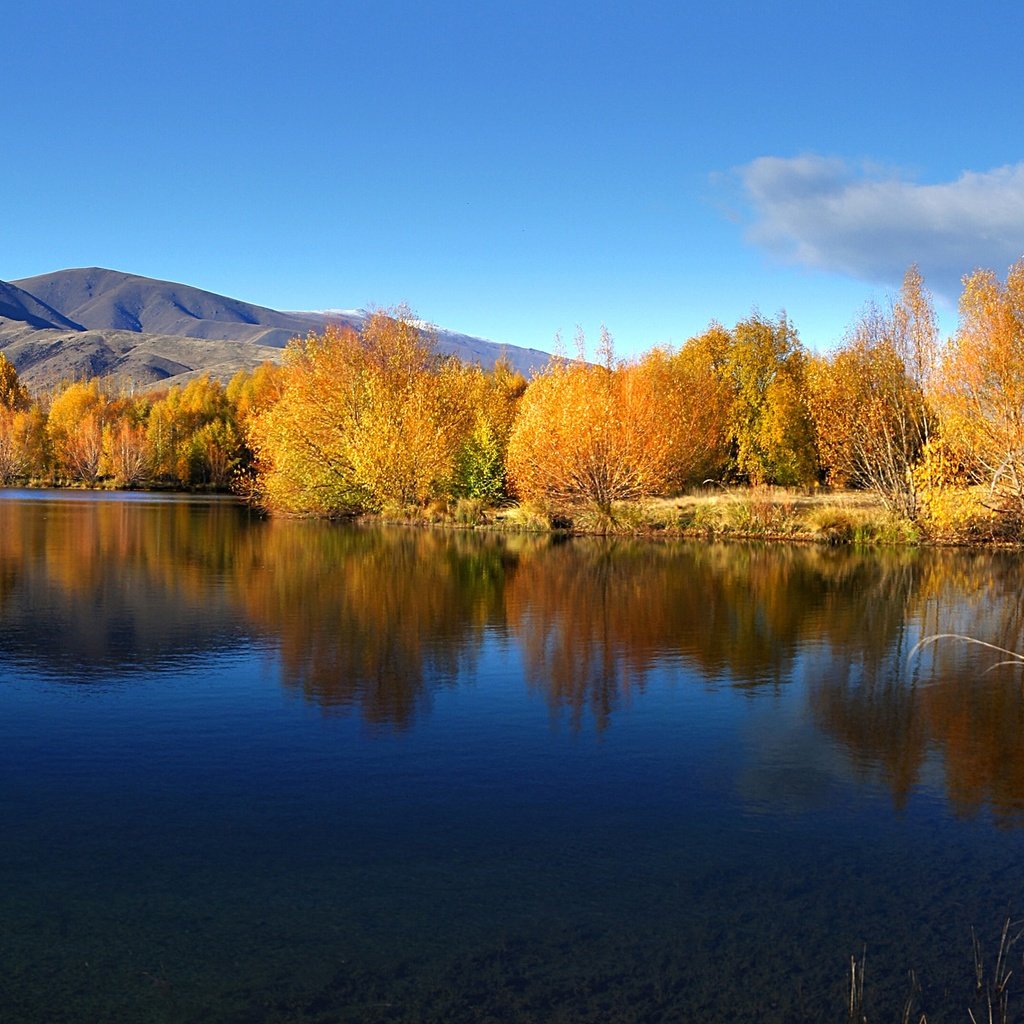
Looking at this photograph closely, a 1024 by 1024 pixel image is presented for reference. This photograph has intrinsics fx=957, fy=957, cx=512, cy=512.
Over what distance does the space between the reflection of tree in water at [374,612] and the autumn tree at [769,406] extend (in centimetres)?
2755

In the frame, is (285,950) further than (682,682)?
No

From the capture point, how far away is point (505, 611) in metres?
20.3

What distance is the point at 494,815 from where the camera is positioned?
8.61 meters

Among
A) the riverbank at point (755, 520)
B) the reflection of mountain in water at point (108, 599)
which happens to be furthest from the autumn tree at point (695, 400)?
the reflection of mountain in water at point (108, 599)

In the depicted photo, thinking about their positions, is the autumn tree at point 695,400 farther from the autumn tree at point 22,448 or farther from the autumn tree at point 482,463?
the autumn tree at point 22,448

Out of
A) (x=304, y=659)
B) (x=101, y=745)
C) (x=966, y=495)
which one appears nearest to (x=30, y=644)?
(x=304, y=659)

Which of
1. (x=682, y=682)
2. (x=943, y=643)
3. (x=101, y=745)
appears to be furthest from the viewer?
(x=943, y=643)

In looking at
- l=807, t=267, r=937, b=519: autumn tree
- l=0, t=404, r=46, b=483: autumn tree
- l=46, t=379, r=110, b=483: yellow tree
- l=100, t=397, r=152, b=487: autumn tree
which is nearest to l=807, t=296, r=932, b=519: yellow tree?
l=807, t=267, r=937, b=519: autumn tree

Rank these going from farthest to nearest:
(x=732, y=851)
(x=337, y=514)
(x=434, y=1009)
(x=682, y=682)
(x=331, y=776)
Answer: (x=337, y=514)
(x=682, y=682)
(x=331, y=776)
(x=732, y=851)
(x=434, y=1009)

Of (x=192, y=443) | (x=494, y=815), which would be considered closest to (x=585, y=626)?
(x=494, y=815)

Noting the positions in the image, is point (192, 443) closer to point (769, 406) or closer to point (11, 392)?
point (11, 392)

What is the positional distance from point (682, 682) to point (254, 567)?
17082 mm

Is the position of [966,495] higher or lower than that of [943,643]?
higher

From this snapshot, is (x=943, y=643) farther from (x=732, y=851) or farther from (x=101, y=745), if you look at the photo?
(x=101, y=745)
